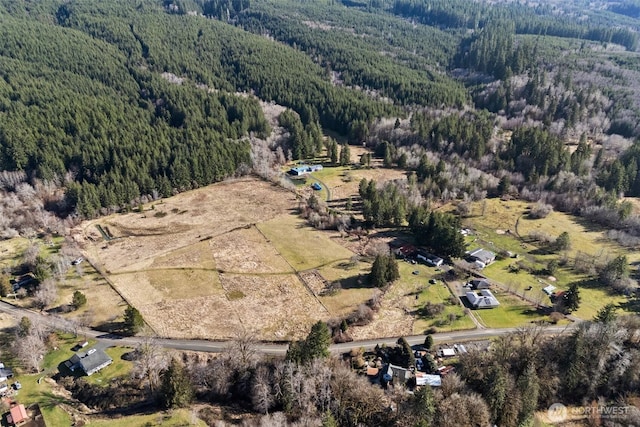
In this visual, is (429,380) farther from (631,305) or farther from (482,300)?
(631,305)

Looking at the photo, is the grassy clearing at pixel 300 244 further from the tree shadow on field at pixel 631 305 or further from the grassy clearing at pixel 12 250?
the grassy clearing at pixel 12 250

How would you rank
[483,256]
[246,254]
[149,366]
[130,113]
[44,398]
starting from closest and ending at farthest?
1. [44,398]
2. [149,366]
3. [483,256]
4. [246,254]
5. [130,113]

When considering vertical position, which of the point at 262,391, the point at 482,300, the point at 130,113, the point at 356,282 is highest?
the point at 130,113

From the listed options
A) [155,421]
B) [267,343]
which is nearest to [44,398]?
[155,421]

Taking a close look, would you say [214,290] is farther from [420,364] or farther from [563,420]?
[563,420]

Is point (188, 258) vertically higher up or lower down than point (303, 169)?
lower down

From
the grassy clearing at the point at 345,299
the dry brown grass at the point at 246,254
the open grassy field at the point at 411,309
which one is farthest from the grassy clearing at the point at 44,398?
the open grassy field at the point at 411,309

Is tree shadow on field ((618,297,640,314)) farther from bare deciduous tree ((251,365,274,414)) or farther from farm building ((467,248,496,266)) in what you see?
bare deciduous tree ((251,365,274,414))
